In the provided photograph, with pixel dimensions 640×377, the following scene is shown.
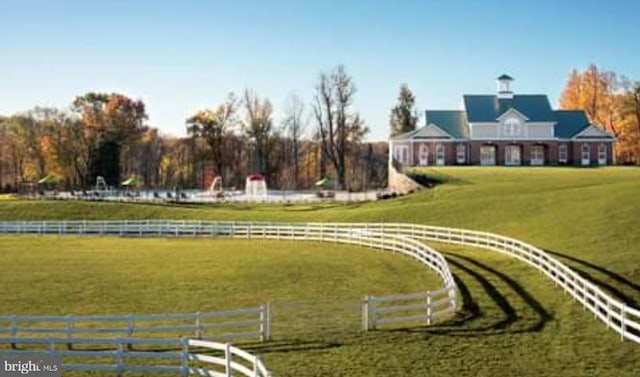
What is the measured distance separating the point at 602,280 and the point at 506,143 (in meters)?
51.8

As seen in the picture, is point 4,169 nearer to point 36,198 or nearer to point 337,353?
point 36,198

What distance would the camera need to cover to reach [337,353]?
1781 centimetres

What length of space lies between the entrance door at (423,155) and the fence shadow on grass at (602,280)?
45916mm

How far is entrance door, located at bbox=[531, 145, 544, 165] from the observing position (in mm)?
77500

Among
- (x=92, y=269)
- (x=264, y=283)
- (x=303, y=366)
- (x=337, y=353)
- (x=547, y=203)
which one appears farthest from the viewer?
(x=547, y=203)

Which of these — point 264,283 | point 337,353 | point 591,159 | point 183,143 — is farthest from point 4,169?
point 337,353

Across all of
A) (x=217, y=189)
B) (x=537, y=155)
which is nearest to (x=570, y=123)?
(x=537, y=155)

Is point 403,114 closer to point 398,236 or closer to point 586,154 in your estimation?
point 586,154

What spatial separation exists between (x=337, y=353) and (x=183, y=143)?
289 ft

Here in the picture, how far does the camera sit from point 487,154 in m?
77.9

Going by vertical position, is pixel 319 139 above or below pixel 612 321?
above

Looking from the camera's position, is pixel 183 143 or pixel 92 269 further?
pixel 183 143

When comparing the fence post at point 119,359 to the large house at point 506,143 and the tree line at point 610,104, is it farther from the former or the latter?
the tree line at point 610,104

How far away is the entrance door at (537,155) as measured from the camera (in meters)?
77.5
